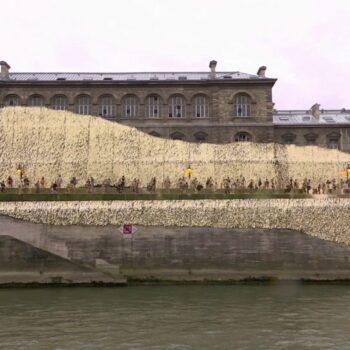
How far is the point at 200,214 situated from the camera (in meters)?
29.0

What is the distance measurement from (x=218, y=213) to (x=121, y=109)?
85.3 ft

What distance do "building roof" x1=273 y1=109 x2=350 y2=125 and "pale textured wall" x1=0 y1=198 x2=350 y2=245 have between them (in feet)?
91.3

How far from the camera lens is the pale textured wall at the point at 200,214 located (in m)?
28.4

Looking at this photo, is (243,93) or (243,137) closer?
(243,137)

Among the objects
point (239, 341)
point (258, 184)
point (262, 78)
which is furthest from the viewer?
point (262, 78)

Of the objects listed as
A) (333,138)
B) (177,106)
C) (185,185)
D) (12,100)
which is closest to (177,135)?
(177,106)

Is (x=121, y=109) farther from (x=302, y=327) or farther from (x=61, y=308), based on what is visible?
(x=302, y=327)

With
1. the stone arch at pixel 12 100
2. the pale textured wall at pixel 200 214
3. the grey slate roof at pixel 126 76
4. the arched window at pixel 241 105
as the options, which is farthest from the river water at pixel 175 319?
the grey slate roof at pixel 126 76

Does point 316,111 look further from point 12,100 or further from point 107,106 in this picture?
point 12,100

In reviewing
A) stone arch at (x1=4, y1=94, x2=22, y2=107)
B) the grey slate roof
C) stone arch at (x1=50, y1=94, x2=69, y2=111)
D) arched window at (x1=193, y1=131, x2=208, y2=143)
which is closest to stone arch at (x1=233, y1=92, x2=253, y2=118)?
the grey slate roof

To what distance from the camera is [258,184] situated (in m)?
36.7

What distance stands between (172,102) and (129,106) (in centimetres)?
455

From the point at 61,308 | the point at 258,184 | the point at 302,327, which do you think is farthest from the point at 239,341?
the point at 258,184

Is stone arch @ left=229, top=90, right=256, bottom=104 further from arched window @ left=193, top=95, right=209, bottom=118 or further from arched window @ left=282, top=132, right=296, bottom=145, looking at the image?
arched window @ left=282, top=132, right=296, bottom=145
